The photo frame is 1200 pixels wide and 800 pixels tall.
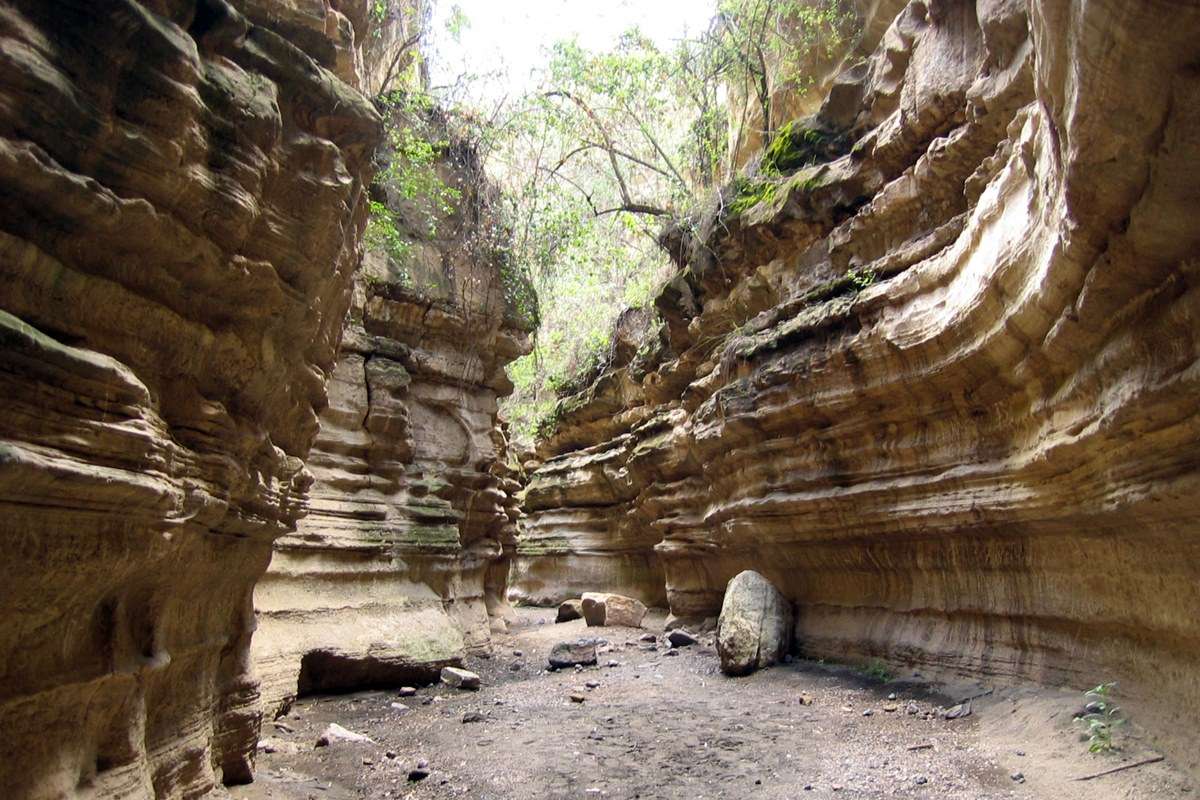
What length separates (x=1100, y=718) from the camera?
492 centimetres

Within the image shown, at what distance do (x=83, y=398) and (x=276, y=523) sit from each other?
103 inches

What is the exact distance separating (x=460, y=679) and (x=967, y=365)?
646 centimetres

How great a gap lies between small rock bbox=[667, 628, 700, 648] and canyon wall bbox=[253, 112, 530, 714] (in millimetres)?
2841

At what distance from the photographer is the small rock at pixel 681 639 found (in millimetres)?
11438

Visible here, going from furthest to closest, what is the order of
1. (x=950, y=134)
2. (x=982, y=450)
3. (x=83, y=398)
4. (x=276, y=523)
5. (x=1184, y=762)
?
(x=950, y=134), (x=982, y=450), (x=276, y=523), (x=1184, y=762), (x=83, y=398)

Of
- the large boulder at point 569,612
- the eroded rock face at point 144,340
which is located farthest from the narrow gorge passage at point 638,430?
the large boulder at point 569,612

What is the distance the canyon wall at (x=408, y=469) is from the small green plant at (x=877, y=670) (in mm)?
4937

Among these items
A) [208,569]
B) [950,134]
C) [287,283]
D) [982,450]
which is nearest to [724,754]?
[982,450]

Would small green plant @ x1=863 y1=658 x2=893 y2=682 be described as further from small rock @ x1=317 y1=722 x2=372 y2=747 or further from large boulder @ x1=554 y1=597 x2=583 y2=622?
large boulder @ x1=554 y1=597 x2=583 y2=622

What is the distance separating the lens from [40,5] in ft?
9.09

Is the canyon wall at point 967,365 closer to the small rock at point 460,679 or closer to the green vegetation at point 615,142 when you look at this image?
the green vegetation at point 615,142

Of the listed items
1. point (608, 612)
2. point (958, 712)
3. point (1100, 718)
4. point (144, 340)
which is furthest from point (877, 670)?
point (144, 340)

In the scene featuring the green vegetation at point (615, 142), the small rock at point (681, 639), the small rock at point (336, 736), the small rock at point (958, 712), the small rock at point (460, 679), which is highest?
the green vegetation at point (615, 142)

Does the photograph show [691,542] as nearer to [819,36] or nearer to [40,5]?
[819,36]
